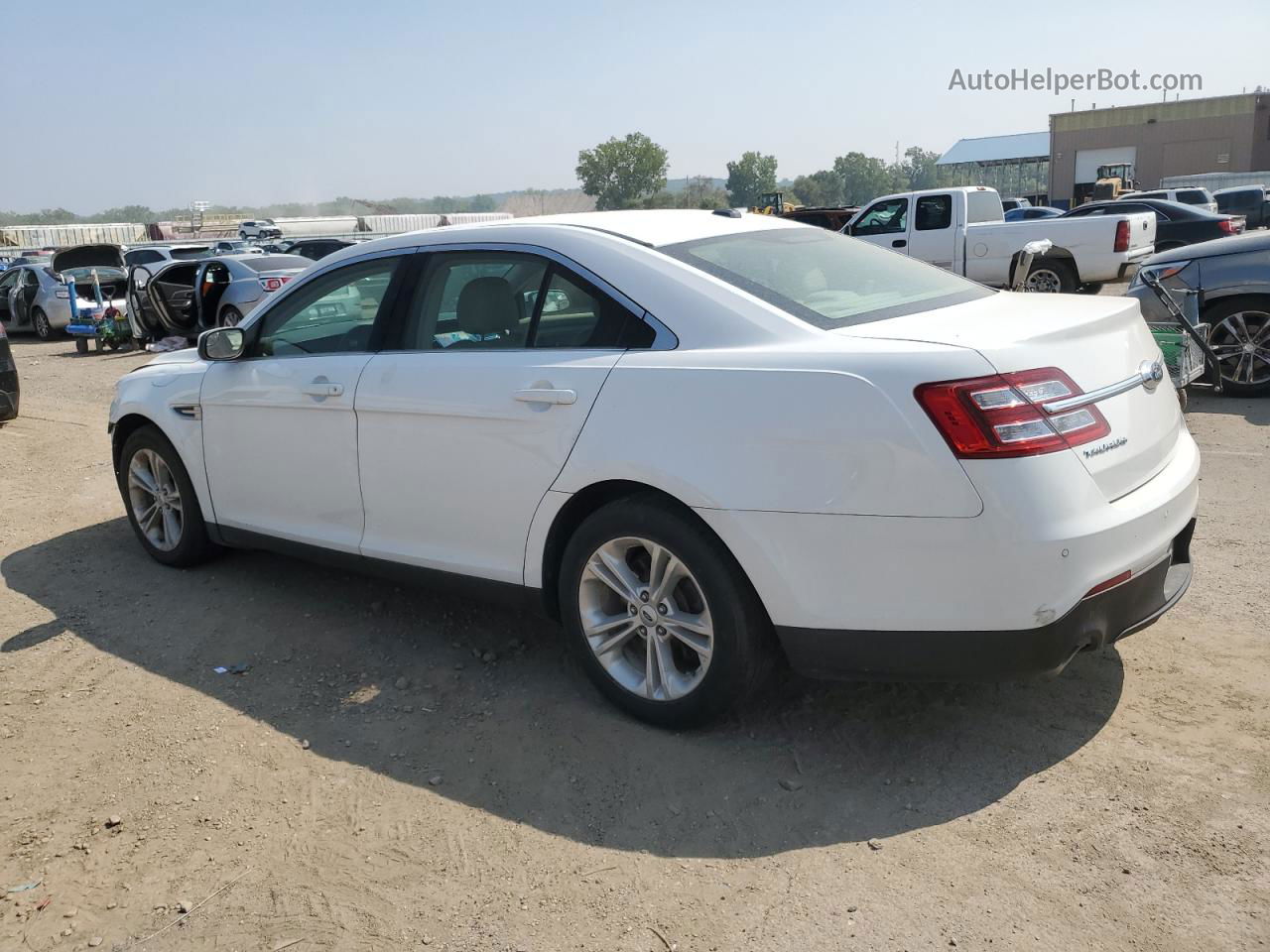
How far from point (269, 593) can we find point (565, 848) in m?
2.64

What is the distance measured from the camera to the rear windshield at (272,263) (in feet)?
54.9

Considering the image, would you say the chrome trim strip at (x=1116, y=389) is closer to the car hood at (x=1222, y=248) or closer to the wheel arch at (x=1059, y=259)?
the car hood at (x=1222, y=248)

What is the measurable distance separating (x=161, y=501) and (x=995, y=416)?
4295mm

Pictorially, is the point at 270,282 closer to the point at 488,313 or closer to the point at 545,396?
the point at 488,313

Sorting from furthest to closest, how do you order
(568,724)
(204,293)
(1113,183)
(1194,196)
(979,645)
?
(1113,183) < (1194,196) < (204,293) < (568,724) < (979,645)

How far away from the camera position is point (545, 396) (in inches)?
141

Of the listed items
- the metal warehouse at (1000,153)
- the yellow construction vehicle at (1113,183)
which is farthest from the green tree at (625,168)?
the yellow construction vehicle at (1113,183)

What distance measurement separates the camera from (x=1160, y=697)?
3.64 metres

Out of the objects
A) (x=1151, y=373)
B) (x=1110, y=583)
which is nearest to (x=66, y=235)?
(x=1151, y=373)

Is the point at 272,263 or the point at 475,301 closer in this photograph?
the point at 475,301

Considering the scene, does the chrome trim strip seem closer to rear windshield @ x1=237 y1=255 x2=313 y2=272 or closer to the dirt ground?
the dirt ground

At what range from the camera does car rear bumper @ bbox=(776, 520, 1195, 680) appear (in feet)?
9.65

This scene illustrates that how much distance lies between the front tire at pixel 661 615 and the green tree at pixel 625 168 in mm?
147672

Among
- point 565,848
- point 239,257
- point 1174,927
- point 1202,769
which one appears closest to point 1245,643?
point 1202,769
